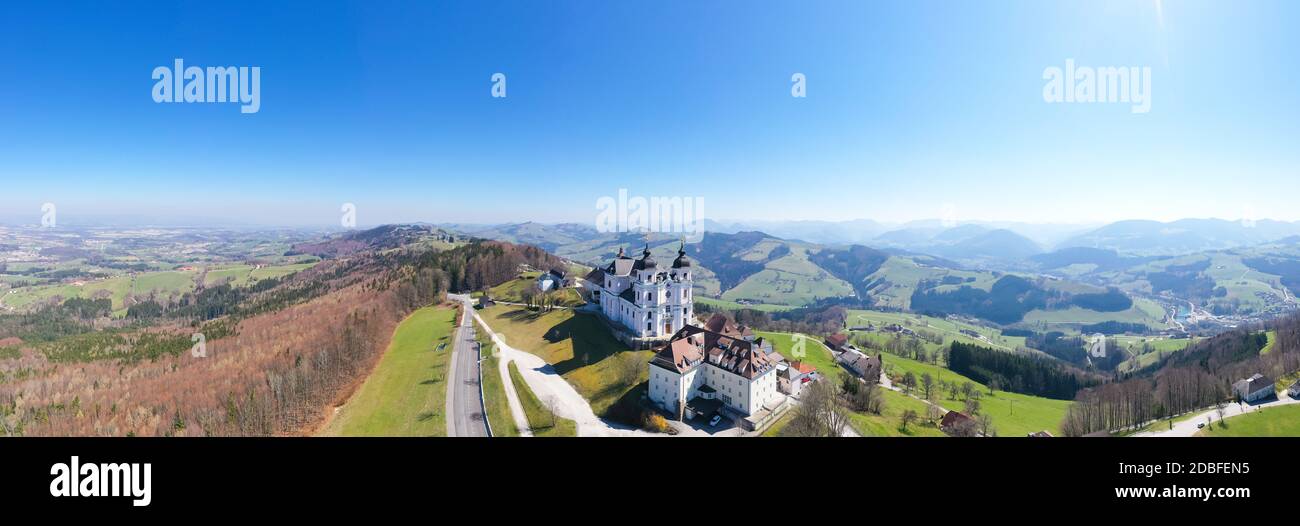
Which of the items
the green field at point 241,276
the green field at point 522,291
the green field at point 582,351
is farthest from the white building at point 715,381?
the green field at point 241,276

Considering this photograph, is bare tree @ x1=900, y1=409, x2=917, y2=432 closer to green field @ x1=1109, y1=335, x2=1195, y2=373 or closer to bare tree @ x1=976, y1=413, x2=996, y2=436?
bare tree @ x1=976, y1=413, x2=996, y2=436

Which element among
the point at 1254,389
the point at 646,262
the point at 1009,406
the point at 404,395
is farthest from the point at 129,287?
the point at 1254,389

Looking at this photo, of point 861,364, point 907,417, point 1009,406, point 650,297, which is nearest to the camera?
point 907,417

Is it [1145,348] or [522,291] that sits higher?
[522,291]

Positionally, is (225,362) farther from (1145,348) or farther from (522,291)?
(1145,348)

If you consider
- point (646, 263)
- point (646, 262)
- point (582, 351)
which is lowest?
point (582, 351)
